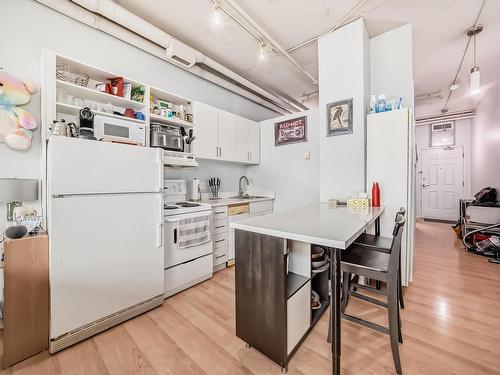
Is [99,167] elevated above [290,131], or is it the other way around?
[290,131]

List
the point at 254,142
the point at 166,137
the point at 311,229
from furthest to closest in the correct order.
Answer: the point at 254,142 → the point at 166,137 → the point at 311,229

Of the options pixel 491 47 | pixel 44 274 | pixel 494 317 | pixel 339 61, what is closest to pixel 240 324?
pixel 44 274

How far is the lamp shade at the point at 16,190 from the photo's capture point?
141 cm

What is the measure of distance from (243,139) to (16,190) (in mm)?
2748

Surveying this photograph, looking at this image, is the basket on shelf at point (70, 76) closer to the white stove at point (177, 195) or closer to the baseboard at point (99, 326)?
the white stove at point (177, 195)

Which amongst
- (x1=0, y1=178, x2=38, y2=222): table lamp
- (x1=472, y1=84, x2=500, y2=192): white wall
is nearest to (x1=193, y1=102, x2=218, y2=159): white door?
(x1=0, y1=178, x2=38, y2=222): table lamp

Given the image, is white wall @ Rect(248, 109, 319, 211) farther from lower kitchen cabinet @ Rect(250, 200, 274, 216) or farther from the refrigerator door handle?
the refrigerator door handle

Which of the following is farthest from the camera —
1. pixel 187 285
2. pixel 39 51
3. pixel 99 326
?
pixel 187 285

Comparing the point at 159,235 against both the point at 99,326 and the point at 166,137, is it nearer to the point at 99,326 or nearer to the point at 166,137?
the point at 99,326

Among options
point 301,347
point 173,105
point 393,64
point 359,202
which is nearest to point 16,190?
point 173,105

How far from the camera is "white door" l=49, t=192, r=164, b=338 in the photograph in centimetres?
150

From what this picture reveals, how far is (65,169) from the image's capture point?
1.52m

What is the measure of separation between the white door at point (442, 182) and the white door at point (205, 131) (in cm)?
624

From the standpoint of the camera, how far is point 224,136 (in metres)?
3.28
